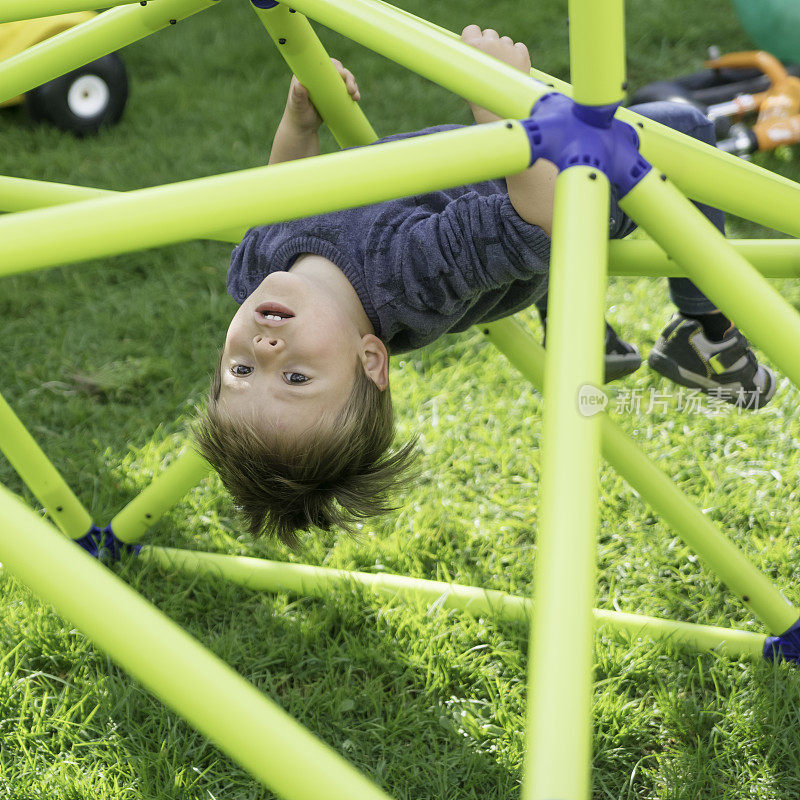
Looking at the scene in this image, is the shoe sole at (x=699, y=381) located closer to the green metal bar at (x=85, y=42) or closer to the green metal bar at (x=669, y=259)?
the green metal bar at (x=669, y=259)

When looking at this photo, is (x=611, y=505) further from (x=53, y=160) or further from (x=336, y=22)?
(x=53, y=160)

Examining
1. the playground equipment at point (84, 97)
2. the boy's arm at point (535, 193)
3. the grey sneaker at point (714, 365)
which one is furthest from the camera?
the playground equipment at point (84, 97)

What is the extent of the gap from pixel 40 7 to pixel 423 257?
2.34ft

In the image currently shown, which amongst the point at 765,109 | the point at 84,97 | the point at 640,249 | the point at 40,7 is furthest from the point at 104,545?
the point at 765,109

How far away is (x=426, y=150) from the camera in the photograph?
99 centimetres

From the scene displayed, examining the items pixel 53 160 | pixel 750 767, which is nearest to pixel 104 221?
pixel 750 767

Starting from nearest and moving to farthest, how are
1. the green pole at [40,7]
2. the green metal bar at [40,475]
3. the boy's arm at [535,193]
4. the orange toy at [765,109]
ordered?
the boy's arm at [535,193], the green pole at [40,7], the green metal bar at [40,475], the orange toy at [765,109]

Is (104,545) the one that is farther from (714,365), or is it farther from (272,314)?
(714,365)

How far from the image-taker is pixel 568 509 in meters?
0.84

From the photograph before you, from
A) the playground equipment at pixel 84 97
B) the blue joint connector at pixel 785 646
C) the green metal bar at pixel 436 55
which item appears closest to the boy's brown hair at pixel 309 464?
the green metal bar at pixel 436 55

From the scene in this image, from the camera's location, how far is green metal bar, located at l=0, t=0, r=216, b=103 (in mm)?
1490

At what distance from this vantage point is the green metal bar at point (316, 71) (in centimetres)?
154

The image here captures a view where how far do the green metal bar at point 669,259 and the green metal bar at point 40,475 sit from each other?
3.76 feet

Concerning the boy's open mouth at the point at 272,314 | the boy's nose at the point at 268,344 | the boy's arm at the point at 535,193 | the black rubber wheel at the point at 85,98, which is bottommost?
the boy's nose at the point at 268,344
